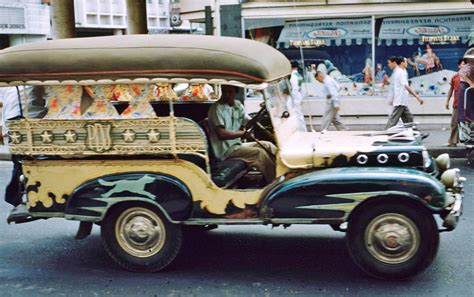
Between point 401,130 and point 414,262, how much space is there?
1516 mm

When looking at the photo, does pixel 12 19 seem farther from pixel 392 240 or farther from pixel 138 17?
pixel 392 240

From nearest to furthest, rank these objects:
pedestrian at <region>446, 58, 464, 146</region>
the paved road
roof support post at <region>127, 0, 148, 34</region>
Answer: the paved road
pedestrian at <region>446, 58, 464, 146</region>
roof support post at <region>127, 0, 148, 34</region>

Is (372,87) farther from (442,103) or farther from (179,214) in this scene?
(179,214)

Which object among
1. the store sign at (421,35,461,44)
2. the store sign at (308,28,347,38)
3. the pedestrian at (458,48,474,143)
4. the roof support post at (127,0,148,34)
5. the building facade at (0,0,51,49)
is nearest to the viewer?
the pedestrian at (458,48,474,143)

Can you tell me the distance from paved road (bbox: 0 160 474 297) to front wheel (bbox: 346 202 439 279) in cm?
16

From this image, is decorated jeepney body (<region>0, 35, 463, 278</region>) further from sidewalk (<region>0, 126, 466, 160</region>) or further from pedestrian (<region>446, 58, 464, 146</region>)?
pedestrian (<region>446, 58, 464, 146</region>)

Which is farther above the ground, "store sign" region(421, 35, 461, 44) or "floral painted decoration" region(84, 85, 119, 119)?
"store sign" region(421, 35, 461, 44)

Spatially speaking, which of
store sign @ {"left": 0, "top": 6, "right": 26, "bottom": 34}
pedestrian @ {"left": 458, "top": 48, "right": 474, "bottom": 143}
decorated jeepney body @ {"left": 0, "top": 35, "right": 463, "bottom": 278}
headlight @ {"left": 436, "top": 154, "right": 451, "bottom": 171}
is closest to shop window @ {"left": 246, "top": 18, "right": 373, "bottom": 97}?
pedestrian @ {"left": 458, "top": 48, "right": 474, "bottom": 143}

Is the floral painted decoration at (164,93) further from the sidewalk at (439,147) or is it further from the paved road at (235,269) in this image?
the sidewalk at (439,147)

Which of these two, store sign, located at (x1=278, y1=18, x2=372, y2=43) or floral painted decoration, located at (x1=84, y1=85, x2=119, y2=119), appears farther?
store sign, located at (x1=278, y1=18, x2=372, y2=43)

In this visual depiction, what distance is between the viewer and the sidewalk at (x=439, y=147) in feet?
42.5

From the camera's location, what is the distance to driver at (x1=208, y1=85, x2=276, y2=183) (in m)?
6.52

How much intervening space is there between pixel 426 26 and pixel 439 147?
4.55 m

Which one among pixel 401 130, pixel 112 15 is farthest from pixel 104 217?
pixel 112 15
